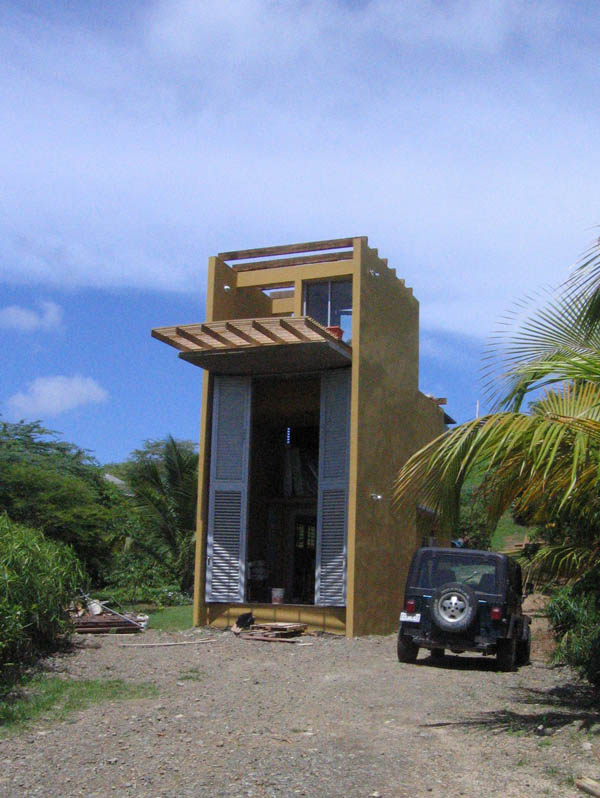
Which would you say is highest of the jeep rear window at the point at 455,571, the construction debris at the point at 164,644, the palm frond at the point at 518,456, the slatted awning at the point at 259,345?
the slatted awning at the point at 259,345

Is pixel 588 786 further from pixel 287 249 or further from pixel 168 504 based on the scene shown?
pixel 168 504

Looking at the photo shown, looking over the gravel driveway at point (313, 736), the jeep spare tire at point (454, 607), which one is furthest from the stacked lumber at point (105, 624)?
the jeep spare tire at point (454, 607)

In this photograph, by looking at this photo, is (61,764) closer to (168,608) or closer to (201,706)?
(201,706)

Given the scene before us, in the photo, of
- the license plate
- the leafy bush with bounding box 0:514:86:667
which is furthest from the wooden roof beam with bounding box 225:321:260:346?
the license plate

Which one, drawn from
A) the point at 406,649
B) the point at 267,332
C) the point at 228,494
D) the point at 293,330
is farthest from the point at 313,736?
the point at 228,494

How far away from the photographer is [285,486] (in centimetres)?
2131

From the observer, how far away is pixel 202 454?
1853 centimetres

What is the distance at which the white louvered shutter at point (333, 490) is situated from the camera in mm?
17141

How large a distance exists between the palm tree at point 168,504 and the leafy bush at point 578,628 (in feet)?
47.2

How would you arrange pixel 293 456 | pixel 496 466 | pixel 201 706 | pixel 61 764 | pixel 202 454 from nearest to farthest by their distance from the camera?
pixel 61 764 → pixel 496 466 → pixel 201 706 → pixel 202 454 → pixel 293 456

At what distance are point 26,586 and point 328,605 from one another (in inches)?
275

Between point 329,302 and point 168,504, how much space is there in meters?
10.0

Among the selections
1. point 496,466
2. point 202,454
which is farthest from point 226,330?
point 496,466

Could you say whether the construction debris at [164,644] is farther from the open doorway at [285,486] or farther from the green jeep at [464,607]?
the open doorway at [285,486]
